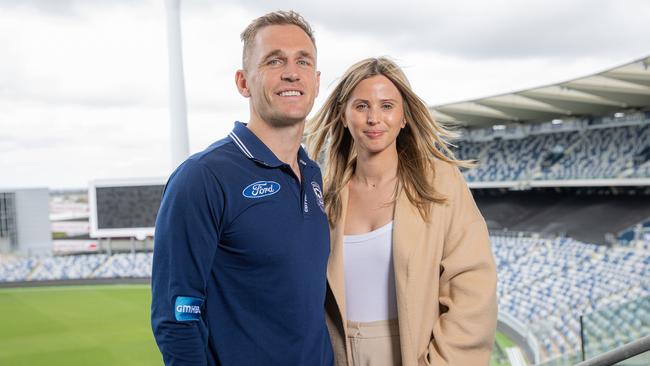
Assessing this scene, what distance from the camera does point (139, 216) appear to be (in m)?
21.4

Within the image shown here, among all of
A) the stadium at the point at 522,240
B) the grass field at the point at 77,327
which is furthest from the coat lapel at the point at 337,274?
the grass field at the point at 77,327

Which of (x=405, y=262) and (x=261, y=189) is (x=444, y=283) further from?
(x=261, y=189)

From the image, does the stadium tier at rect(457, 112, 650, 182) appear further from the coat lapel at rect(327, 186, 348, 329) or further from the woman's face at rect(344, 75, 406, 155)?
the coat lapel at rect(327, 186, 348, 329)

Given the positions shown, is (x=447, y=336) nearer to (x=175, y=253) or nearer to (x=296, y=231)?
(x=296, y=231)

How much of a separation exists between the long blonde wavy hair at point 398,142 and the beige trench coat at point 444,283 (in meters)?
0.07

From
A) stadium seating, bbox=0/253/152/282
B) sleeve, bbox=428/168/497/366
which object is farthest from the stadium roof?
sleeve, bbox=428/168/497/366

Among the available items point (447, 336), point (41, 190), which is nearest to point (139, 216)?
point (41, 190)

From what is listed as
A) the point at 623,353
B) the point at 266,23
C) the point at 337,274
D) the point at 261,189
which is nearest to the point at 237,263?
the point at 261,189

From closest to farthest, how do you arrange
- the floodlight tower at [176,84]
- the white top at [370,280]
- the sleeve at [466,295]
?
the sleeve at [466,295]
the white top at [370,280]
the floodlight tower at [176,84]

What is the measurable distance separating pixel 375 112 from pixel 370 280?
0.55 metres

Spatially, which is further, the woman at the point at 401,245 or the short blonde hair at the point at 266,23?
the woman at the point at 401,245

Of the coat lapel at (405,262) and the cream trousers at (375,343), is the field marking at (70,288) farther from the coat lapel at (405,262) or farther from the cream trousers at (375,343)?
the coat lapel at (405,262)

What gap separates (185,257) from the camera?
1438mm

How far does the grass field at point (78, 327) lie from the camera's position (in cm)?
1159
